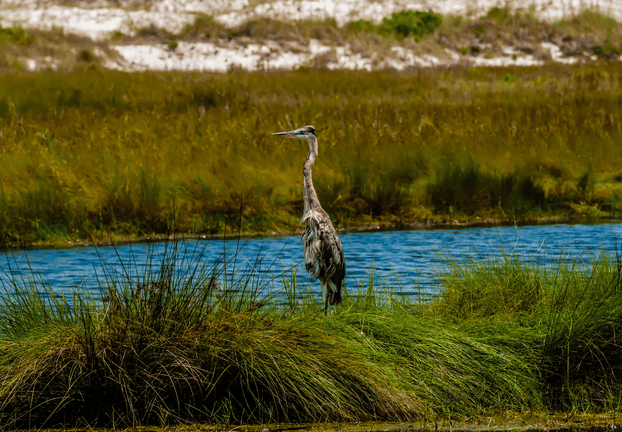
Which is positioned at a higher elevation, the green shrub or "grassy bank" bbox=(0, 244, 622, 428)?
"grassy bank" bbox=(0, 244, 622, 428)

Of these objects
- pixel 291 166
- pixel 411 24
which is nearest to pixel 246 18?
pixel 411 24

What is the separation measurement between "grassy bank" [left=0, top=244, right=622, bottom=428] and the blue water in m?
1.92

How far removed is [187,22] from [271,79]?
41.5 m

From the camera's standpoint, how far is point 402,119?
18.9 metres

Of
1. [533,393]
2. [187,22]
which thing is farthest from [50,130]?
[187,22]

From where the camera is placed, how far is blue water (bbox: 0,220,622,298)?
8906 mm

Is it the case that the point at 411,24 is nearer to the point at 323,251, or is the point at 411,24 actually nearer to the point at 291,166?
the point at 291,166

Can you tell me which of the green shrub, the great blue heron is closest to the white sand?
the green shrub

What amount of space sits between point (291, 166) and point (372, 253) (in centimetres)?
381

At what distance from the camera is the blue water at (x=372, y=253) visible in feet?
29.2

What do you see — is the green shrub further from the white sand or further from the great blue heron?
the great blue heron

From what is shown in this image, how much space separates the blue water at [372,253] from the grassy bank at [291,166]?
29.5 inches

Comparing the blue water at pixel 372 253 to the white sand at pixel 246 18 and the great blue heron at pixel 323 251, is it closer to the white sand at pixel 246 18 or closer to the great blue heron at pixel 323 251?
the great blue heron at pixel 323 251

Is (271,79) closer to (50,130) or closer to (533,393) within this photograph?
(50,130)
